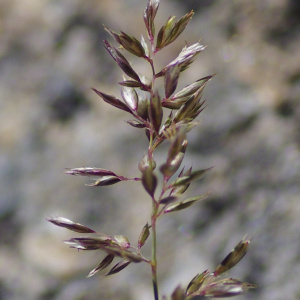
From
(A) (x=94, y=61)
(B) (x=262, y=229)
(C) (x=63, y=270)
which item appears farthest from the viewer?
(A) (x=94, y=61)

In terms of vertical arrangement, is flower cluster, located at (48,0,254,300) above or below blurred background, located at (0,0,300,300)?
above

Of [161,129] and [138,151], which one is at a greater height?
[161,129]

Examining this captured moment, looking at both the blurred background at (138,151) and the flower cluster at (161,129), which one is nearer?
the flower cluster at (161,129)

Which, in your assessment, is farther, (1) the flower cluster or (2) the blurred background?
(2) the blurred background

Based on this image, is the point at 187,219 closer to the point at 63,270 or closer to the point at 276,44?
the point at 63,270

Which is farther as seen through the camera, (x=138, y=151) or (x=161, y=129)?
(x=138, y=151)

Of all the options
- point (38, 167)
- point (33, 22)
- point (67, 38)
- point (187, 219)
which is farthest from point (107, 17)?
point (187, 219)

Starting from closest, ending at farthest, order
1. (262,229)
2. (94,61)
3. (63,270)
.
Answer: (262,229) < (63,270) < (94,61)

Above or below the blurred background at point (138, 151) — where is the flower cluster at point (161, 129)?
above
